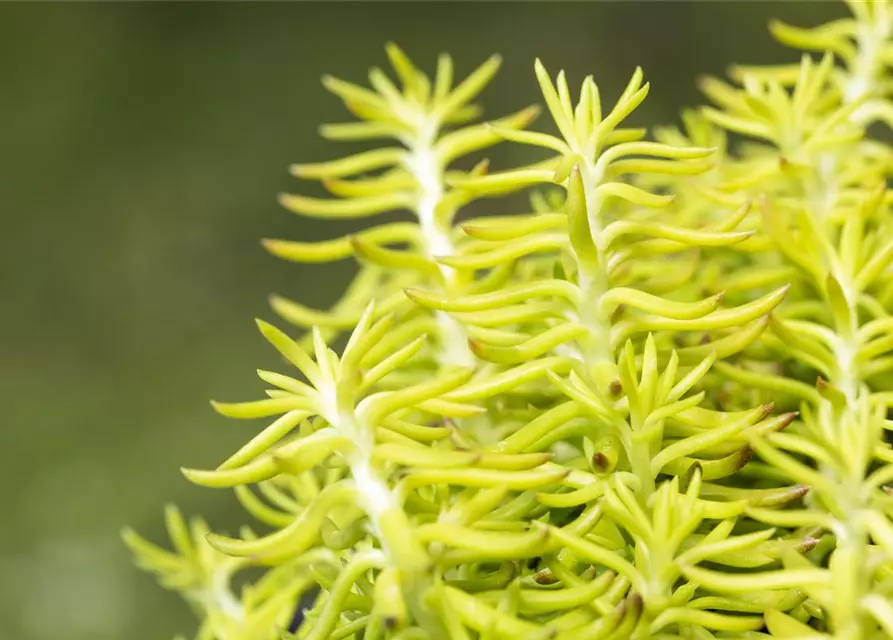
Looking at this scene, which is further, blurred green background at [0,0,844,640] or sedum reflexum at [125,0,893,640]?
blurred green background at [0,0,844,640]

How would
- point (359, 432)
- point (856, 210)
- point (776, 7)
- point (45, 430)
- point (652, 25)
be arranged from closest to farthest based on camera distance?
point (359, 432)
point (856, 210)
point (45, 430)
point (776, 7)
point (652, 25)

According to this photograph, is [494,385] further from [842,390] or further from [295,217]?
[295,217]

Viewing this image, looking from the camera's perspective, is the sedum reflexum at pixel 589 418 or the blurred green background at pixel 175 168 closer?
the sedum reflexum at pixel 589 418

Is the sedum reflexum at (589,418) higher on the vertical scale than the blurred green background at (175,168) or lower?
lower

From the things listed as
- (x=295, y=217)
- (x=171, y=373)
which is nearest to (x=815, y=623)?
(x=171, y=373)

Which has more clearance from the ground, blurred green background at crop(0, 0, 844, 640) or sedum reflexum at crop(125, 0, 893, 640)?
blurred green background at crop(0, 0, 844, 640)

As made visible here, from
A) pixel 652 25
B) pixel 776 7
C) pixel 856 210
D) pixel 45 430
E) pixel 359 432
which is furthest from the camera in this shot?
pixel 652 25
